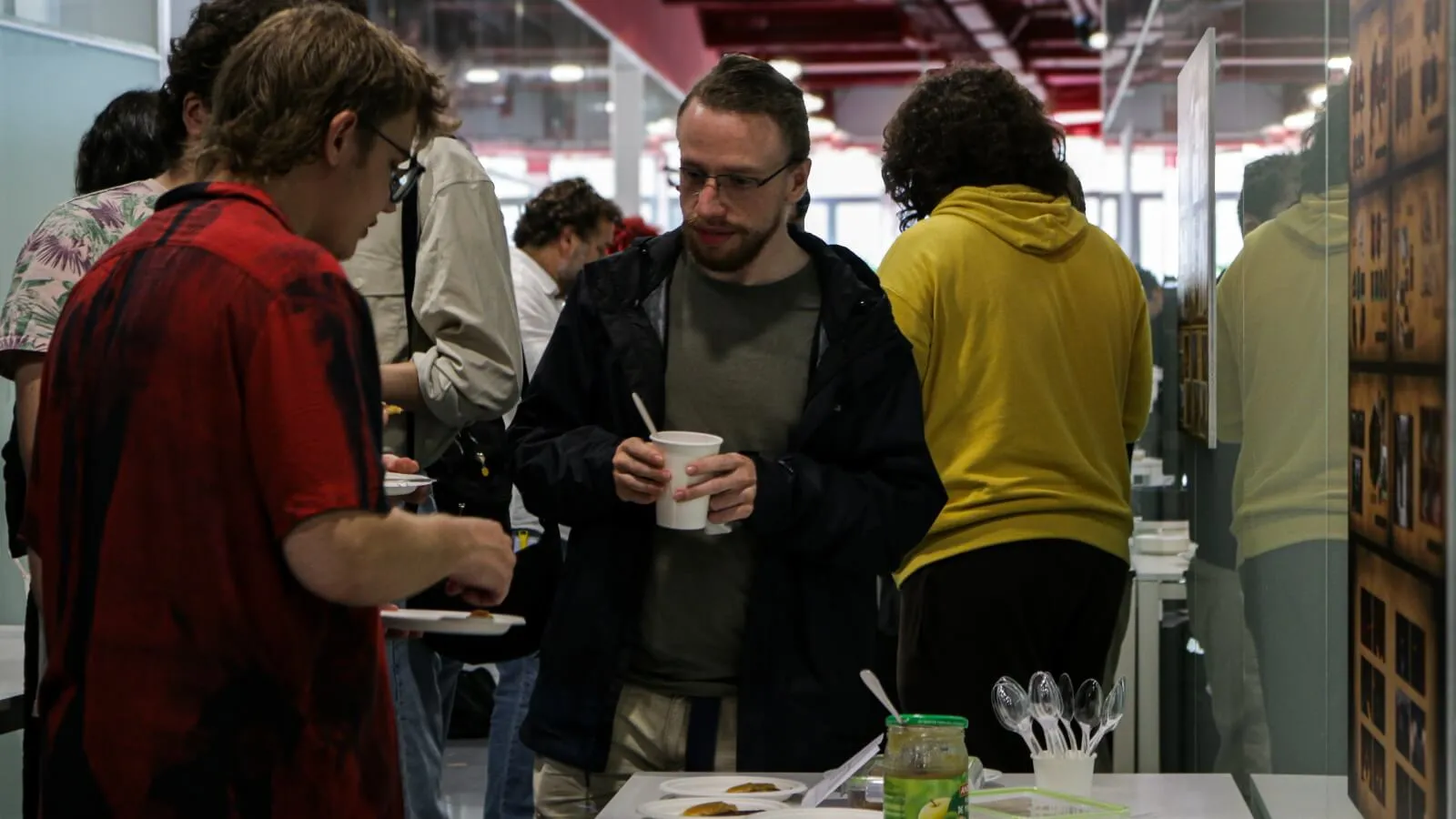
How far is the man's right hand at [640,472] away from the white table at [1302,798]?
2.89ft

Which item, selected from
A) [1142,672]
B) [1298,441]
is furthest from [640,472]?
[1142,672]

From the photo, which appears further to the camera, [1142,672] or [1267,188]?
[1142,672]

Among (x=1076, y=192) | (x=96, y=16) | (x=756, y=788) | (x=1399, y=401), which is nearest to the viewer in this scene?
(x=1399, y=401)

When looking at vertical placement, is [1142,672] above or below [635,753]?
below

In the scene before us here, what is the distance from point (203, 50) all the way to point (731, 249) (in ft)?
2.64

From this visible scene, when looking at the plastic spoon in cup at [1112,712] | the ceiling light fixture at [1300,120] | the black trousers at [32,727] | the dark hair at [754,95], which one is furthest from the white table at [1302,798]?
the black trousers at [32,727]

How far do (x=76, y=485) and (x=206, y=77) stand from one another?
101cm

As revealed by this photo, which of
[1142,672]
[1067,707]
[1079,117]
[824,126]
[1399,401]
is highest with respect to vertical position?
[1079,117]

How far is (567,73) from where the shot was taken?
10.8m

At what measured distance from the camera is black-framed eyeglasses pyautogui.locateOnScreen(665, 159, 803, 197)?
238 centimetres

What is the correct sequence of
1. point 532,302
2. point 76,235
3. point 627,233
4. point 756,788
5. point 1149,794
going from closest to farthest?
point 756,788 → point 1149,794 → point 76,235 → point 532,302 → point 627,233

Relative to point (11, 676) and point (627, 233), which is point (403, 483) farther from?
point (627, 233)

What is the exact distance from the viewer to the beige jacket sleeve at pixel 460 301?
9.12ft

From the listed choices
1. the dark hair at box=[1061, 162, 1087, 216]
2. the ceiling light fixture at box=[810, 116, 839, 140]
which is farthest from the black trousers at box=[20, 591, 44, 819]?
the ceiling light fixture at box=[810, 116, 839, 140]
